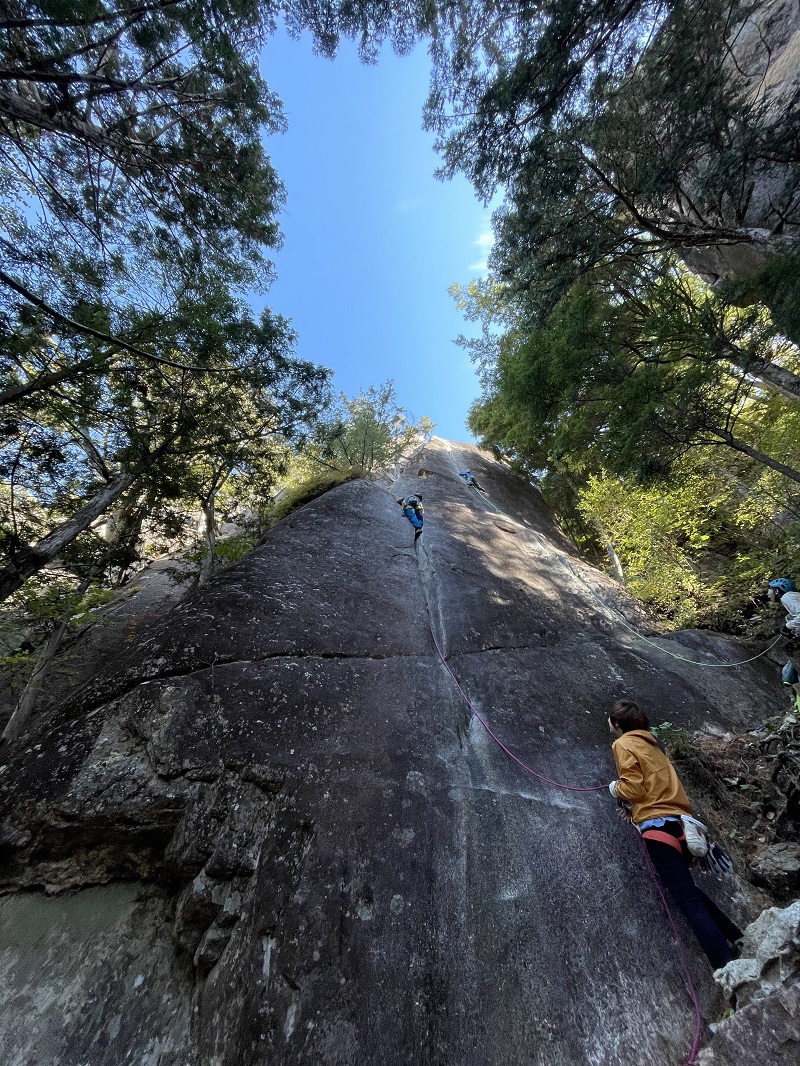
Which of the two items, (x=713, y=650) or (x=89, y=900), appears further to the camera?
(x=713, y=650)

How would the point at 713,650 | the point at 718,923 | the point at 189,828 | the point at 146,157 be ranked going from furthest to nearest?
1. the point at 146,157
2. the point at 713,650
3. the point at 189,828
4. the point at 718,923

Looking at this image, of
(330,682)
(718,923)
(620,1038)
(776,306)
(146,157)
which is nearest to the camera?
(620,1038)

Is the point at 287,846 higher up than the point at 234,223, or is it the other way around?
the point at 234,223

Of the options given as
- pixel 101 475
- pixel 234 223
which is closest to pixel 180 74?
pixel 234 223

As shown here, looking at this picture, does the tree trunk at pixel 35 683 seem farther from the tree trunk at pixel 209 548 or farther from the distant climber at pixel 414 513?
the distant climber at pixel 414 513

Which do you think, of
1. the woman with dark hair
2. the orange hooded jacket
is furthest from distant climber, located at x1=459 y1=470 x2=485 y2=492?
the orange hooded jacket

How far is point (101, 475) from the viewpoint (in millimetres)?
7953

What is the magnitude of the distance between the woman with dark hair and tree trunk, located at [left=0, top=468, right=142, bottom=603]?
7505 millimetres

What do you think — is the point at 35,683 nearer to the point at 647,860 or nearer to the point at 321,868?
the point at 321,868

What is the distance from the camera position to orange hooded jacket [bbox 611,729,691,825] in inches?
134

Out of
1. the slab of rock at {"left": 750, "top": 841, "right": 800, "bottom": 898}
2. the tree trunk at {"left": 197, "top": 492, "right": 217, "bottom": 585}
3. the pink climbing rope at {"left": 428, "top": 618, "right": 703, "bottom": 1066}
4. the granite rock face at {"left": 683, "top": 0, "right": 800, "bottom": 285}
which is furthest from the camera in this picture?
the tree trunk at {"left": 197, "top": 492, "right": 217, "bottom": 585}

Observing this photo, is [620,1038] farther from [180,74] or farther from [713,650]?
[180,74]

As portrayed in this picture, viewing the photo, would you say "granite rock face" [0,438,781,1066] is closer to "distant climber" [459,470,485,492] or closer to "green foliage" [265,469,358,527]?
"green foliage" [265,469,358,527]

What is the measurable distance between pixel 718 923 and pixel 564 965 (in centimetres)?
117
